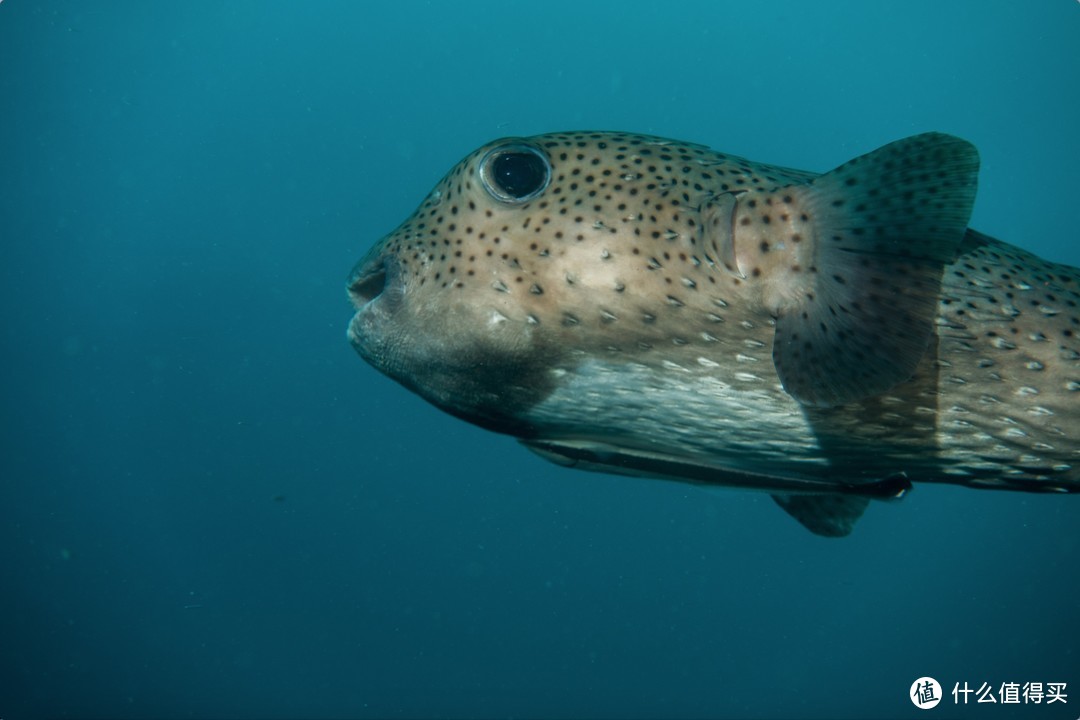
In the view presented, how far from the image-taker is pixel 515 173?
6.81 feet

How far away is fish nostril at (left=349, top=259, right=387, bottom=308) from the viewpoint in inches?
85.0

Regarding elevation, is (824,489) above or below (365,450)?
below

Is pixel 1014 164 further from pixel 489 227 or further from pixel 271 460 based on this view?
pixel 271 460

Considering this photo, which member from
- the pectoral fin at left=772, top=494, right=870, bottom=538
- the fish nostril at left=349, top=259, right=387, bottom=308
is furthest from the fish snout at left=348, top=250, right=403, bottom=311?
the pectoral fin at left=772, top=494, right=870, bottom=538

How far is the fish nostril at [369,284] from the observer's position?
2158mm

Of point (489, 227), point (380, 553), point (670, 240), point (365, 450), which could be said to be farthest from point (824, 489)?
point (365, 450)

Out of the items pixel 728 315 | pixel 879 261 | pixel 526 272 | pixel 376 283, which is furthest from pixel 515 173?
pixel 879 261

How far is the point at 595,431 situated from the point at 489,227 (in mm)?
735

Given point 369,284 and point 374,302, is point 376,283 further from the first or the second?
point 374,302

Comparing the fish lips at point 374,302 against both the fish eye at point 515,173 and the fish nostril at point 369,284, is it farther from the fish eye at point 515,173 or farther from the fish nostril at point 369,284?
the fish eye at point 515,173

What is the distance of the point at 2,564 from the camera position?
40.7 m

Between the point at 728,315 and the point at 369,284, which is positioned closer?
the point at 728,315

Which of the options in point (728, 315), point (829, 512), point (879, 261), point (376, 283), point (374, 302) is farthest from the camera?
point (829, 512)

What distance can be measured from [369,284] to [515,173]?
23.8 inches
